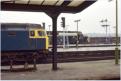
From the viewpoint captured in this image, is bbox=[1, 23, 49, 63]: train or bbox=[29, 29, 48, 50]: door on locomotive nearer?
bbox=[1, 23, 49, 63]: train

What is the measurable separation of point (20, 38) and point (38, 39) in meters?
1.53

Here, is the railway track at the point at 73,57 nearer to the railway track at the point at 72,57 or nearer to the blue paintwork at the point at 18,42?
the railway track at the point at 72,57

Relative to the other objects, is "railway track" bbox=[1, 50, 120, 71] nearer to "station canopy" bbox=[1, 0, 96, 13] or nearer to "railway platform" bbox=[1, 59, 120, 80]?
"railway platform" bbox=[1, 59, 120, 80]

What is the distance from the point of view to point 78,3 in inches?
678

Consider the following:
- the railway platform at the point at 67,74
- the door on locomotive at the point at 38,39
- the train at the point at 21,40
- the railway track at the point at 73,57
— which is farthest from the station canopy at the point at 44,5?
the door on locomotive at the point at 38,39

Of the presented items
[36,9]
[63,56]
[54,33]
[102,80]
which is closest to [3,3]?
[36,9]

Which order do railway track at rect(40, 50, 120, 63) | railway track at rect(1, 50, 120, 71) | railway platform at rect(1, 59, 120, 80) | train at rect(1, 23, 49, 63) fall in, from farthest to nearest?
railway track at rect(40, 50, 120, 63) < train at rect(1, 23, 49, 63) < railway track at rect(1, 50, 120, 71) < railway platform at rect(1, 59, 120, 80)

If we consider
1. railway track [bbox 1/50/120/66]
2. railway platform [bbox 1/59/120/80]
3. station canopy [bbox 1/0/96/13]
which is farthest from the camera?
railway track [bbox 1/50/120/66]

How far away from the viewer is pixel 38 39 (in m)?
26.6

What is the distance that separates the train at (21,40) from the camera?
25266 mm

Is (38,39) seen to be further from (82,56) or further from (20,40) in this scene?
(82,56)

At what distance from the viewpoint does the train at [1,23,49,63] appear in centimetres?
2527

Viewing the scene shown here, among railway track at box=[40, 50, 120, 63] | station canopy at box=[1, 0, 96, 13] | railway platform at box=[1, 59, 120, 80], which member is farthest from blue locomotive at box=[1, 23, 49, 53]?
station canopy at box=[1, 0, 96, 13]

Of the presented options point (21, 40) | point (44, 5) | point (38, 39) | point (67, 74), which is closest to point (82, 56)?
point (38, 39)
